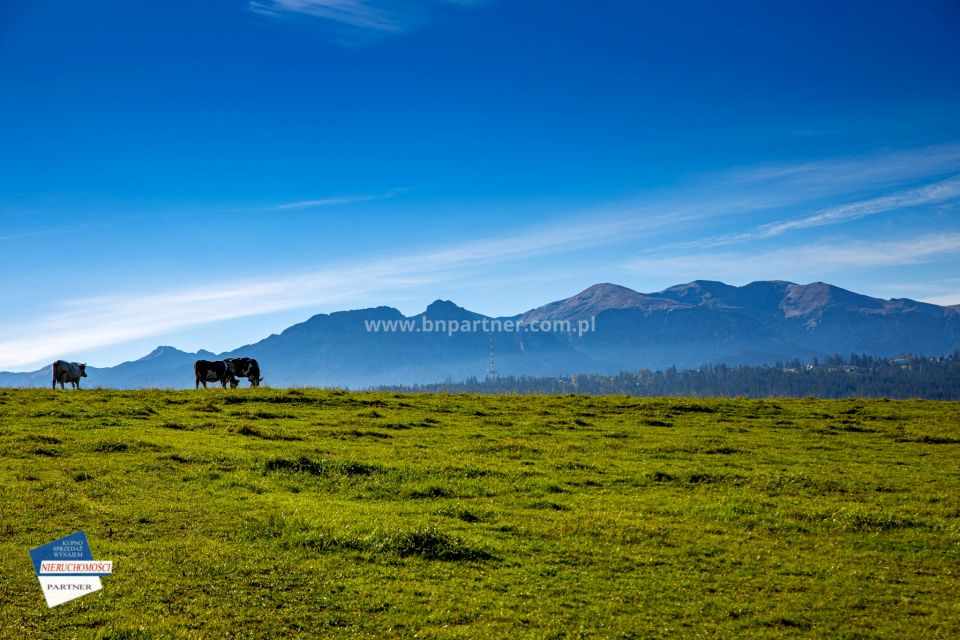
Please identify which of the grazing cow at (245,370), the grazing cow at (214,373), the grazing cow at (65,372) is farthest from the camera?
the grazing cow at (245,370)

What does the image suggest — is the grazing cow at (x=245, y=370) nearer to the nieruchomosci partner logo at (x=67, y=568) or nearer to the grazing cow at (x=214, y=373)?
the grazing cow at (x=214, y=373)

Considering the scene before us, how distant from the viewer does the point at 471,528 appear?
17.9 m

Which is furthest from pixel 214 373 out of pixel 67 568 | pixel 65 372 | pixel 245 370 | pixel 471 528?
pixel 67 568

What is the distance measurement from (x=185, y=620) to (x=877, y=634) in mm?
12317

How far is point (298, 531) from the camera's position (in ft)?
55.2

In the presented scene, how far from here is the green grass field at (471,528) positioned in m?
12.6

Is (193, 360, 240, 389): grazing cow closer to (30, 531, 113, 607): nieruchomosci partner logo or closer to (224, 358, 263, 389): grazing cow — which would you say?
(224, 358, 263, 389): grazing cow

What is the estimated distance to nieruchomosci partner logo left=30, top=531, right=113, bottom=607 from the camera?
13242 millimetres

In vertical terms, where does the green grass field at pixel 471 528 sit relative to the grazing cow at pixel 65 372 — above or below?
below

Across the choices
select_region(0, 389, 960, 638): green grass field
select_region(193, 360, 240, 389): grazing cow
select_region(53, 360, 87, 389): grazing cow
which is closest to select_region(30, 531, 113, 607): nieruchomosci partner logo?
select_region(0, 389, 960, 638): green grass field

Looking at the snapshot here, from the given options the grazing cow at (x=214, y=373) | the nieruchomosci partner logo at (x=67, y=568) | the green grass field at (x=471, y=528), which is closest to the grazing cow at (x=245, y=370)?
the grazing cow at (x=214, y=373)

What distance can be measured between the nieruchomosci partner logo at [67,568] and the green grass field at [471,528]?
0.28 m

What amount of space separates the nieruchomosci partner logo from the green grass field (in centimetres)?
28

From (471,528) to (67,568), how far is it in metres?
9.13
